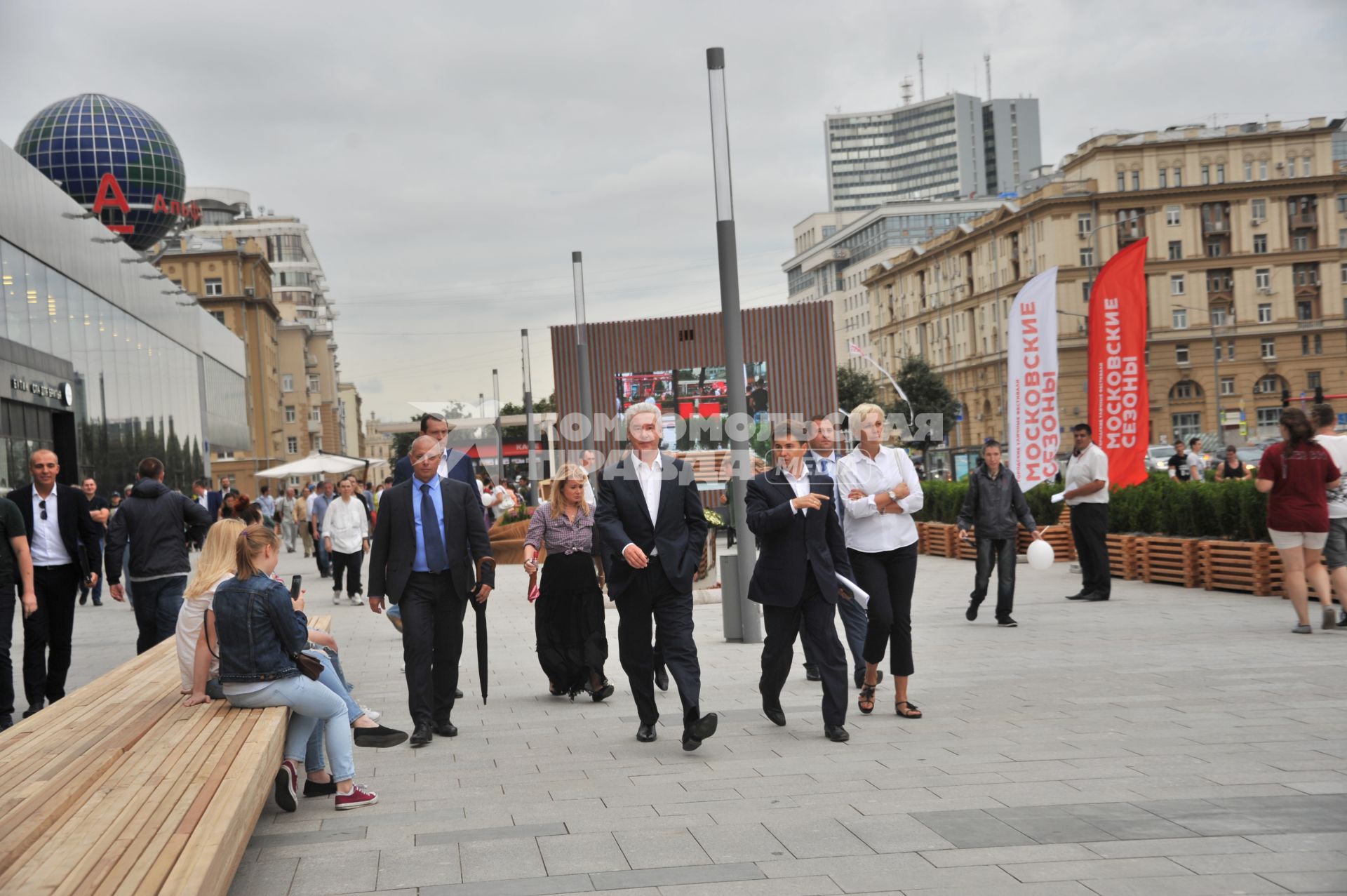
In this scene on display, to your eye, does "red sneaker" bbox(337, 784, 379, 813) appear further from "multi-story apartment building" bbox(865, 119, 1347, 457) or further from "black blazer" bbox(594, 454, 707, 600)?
"multi-story apartment building" bbox(865, 119, 1347, 457)

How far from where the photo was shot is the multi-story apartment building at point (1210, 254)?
3371 inches

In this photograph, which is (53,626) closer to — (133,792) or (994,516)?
(133,792)

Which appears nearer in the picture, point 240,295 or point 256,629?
point 256,629

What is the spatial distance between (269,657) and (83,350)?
2668 cm

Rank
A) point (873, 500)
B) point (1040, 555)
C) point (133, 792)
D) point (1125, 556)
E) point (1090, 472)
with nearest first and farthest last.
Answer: point (133, 792), point (873, 500), point (1040, 555), point (1090, 472), point (1125, 556)

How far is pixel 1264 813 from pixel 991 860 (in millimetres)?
1288

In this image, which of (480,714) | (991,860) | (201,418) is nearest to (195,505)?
(480,714)

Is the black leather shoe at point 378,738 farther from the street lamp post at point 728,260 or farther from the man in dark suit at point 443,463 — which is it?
the street lamp post at point 728,260

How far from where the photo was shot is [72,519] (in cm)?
962

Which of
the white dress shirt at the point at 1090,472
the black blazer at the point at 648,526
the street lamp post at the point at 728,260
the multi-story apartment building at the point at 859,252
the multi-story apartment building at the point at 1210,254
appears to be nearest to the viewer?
the black blazer at the point at 648,526

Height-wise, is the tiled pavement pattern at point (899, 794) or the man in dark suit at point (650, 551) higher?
the man in dark suit at point (650, 551)

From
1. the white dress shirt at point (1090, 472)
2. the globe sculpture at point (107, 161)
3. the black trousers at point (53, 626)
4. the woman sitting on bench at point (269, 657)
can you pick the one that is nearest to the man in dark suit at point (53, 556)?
the black trousers at point (53, 626)

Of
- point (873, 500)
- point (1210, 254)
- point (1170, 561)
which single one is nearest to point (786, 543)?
point (873, 500)

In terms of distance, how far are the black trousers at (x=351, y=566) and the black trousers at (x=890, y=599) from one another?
11.6 m
